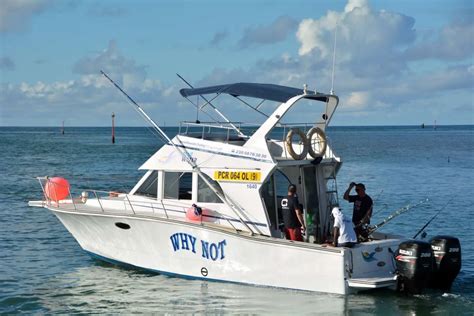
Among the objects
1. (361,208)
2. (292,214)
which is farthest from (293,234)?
(361,208)

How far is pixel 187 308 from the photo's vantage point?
42.1ft

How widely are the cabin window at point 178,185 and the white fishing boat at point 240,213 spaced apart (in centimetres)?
2

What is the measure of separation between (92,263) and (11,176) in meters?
23.8

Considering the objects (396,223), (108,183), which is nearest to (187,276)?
(396,223)

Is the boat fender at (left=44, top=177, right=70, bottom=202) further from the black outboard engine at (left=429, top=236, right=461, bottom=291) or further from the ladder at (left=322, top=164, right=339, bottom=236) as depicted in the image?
the black outboard engine at (left=429, top=236, right=461, bottom=291)

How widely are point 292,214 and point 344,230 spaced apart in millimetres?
1057

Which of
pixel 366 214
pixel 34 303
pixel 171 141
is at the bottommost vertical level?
pixel 34 303

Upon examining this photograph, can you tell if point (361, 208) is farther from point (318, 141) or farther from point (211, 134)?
point (211, 134)

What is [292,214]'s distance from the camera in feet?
43.3

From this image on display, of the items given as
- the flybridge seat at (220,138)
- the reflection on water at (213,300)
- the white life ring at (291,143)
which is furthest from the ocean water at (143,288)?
the flybridge seat at (220,138)

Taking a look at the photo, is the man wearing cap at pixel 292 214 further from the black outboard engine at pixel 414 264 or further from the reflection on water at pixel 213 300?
the black outboard engine at pixel 414 264

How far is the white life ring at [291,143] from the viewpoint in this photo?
13.3m

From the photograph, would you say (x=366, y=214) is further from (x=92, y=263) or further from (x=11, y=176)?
(x=11, y=176)

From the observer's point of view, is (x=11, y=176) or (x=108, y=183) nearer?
(x=108, y=183)
